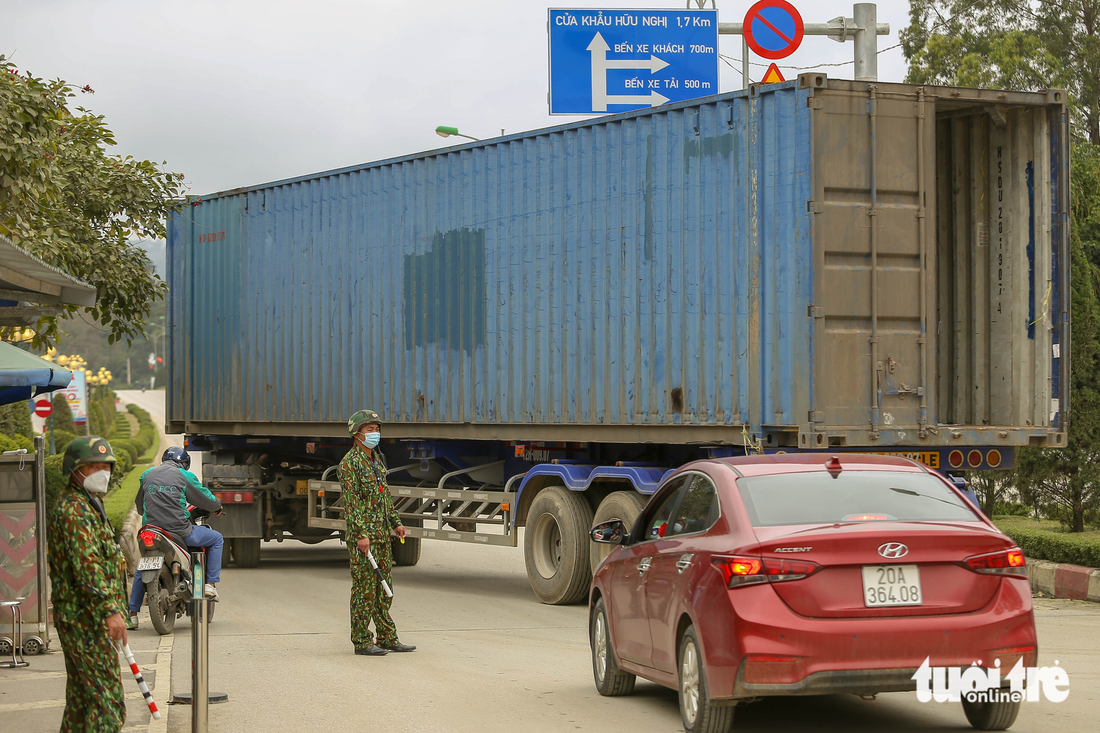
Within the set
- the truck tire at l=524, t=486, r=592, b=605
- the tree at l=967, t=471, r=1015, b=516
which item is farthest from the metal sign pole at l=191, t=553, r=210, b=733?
the tree at l=967, t=471, r=1015, b=516

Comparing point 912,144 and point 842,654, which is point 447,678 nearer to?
point 842,654

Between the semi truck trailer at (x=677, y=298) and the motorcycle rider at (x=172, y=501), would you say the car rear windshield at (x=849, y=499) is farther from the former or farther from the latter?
the motorcycle rider at (x=172, y=501)

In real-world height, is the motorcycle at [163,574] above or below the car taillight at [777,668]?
below

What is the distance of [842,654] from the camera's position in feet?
19.1

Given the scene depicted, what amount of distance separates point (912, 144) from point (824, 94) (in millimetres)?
890

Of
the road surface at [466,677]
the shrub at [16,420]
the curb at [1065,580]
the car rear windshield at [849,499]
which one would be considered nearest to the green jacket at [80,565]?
the road surface at [466,677]

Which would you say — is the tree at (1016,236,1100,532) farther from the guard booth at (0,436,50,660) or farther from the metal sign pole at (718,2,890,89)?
the guard booth at (0,436,50,660)

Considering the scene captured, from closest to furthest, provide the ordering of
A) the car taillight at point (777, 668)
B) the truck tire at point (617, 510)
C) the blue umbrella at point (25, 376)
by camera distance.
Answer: the car taillight at point (777, 668) → the blue umbrella at point (25, 376) → the truck tire at point (617, 510)

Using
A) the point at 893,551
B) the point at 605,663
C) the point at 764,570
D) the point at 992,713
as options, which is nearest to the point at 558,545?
the point at 605,663

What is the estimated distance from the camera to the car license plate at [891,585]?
19.4 ft

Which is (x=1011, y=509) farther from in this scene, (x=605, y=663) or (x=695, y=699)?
(x=695, y=699)

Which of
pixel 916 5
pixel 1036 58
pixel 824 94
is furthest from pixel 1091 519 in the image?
pixel 916 5

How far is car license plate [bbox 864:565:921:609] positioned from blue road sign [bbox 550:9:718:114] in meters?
14.1

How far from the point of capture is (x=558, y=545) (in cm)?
1320
